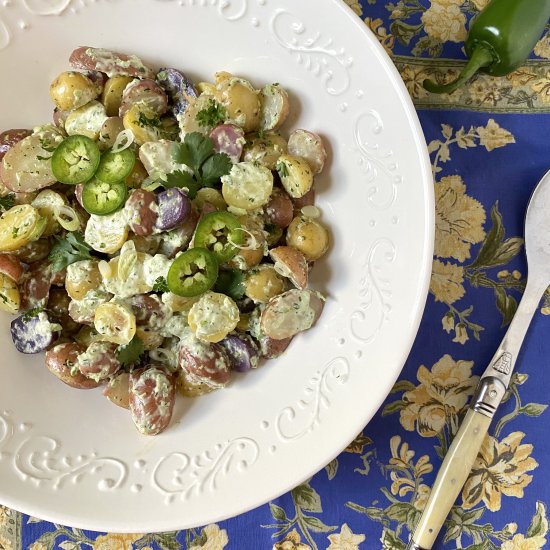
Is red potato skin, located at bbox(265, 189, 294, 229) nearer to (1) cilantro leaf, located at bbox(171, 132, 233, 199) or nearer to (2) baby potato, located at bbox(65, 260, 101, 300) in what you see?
(1) cilantro leaf, located at bbox(171, 132, 233, 199)

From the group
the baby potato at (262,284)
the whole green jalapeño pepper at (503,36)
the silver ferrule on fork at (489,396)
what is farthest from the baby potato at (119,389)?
the whole green jalapeño pepper at (503,36)

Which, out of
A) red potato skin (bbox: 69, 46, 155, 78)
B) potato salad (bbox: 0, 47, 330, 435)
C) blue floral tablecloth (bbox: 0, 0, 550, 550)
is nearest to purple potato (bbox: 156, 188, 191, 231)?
potato salad (bbox: 0, 47, 330, 435)

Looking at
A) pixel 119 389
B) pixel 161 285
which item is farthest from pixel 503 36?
pixel 119 389

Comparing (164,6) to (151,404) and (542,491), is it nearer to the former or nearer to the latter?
(151,404)

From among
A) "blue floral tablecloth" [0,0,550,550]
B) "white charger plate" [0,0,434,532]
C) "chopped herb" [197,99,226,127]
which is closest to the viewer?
"white charger plate" [0,0,434,532]

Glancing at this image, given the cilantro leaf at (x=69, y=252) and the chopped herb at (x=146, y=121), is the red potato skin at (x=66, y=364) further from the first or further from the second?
the chopped herb at (x=146, y=121)

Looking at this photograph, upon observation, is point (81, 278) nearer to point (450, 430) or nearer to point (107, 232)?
point (107, 232)
